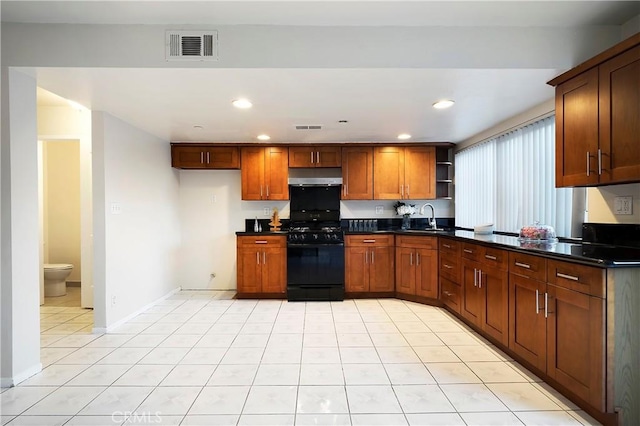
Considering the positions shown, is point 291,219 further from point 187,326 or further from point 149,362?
point 149,362


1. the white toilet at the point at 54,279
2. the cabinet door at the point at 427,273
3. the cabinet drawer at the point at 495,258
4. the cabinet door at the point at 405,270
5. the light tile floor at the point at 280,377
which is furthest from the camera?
the white toilet at the point at 54,279

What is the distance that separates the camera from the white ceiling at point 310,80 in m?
2.04

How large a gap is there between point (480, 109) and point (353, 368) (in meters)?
2.64

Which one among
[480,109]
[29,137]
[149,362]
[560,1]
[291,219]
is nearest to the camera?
[560,1]

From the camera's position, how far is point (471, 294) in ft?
10.5

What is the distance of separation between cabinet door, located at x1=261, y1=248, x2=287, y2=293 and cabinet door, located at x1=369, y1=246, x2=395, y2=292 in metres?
1.17

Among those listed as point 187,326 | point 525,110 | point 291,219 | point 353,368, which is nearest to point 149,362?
point 187,326

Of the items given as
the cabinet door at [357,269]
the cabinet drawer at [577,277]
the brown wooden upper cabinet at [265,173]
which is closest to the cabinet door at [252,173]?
the brown wooden upper cabinet at [265,173]

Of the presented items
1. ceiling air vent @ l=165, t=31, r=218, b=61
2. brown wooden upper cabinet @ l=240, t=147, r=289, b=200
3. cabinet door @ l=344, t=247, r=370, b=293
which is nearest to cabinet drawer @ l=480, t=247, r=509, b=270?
cabinet door @ l=344, t=247, r=370, b=293

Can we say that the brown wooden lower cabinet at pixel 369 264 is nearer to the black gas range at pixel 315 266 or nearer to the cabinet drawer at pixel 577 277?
the black gas range at pixel 315 266

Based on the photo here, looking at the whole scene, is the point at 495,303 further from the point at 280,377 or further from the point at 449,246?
the point at 280,377

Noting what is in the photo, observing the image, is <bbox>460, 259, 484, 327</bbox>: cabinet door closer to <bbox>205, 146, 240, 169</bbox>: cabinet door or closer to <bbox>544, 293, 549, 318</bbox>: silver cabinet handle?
<bbox>544, 293, 549, 318</bbox>: silver cabinet handle

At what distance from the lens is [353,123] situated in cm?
369

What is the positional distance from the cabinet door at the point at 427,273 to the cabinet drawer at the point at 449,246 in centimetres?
15
